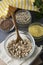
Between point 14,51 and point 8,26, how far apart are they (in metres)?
0.16

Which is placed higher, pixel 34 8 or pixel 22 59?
pixel 34 8

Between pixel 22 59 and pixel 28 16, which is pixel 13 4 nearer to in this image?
pixel 28 16

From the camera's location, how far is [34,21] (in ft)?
3.84

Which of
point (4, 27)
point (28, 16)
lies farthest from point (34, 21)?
point (4, 27)

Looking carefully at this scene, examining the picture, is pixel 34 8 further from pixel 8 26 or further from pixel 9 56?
A: pixel 9 56

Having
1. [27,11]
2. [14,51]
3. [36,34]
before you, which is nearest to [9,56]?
[14,51]

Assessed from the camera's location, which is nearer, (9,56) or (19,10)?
(9,56)

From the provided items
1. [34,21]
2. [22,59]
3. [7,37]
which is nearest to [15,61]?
[22,59]

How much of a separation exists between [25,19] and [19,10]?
72 mm

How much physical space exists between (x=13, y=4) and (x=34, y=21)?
0.14m

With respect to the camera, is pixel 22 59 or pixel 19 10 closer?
pixel 22 59

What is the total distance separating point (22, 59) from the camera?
3.35 feet

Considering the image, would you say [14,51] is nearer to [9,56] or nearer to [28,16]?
[9,56]

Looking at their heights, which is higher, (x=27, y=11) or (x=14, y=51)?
(x=27, y=11)
